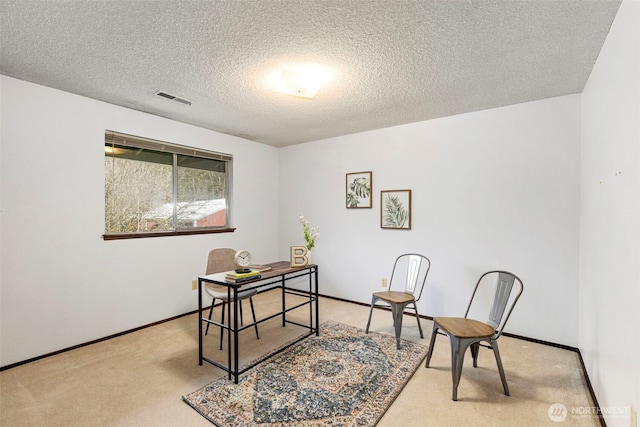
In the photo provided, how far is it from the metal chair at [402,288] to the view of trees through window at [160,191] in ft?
8.24

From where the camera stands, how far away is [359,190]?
4188 mm

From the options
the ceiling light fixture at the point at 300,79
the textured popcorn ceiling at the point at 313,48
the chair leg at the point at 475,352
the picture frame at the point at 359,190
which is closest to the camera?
the textured popcorn ceiling at the point at 313,48

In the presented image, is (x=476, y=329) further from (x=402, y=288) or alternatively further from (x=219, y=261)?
(x=219, y=261)

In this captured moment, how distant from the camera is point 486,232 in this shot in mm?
3215

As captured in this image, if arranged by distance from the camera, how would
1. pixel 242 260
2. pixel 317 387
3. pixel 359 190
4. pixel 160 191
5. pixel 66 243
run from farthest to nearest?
pixel 359 190 < pixel 160 191 < pixel 66 243 < pixel 242 260 < pixel 317 387

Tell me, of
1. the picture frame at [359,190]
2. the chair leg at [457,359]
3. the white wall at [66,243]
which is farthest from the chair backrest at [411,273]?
the white wall at [66,243]

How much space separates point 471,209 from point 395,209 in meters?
0.90

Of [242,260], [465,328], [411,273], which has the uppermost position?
[242,260]

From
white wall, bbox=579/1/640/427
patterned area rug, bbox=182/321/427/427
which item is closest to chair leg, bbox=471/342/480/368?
patterned area rug, bbox=182/321/427/427

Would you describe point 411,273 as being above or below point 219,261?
below

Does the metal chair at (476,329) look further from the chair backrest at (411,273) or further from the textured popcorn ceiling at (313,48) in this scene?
the textured popcorn ceiling at (313,48)

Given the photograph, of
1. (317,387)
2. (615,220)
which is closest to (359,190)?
(317,387)

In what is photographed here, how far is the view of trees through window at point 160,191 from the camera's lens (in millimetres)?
3221

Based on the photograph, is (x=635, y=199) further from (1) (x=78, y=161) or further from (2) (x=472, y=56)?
(1) (x=78, y=161)
